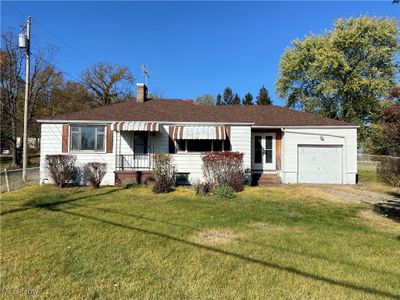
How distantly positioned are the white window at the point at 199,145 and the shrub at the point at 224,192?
380 cm

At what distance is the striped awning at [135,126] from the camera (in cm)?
1515

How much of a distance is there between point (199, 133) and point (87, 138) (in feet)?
19.1

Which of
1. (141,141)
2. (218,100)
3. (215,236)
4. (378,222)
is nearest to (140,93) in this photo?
(141,141)

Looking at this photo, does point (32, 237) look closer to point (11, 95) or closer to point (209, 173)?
point (209, 173)

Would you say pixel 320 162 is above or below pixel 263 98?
below

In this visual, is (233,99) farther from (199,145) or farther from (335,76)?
(199,145)

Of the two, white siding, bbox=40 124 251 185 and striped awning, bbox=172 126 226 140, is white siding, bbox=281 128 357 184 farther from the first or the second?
striped awning, bbox=172 126 226 140

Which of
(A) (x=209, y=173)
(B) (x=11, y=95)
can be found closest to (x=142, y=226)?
(A) (x=209, y=173)

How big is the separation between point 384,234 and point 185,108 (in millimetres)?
13775

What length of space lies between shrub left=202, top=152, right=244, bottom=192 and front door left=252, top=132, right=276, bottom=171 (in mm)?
3832

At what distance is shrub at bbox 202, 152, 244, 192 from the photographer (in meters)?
13.9

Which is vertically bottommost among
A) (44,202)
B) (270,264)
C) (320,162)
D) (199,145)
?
(270,264)

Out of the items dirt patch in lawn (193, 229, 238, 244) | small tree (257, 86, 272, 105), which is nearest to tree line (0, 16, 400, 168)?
small tree (257, 86, 272, 105)

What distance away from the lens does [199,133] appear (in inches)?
614
